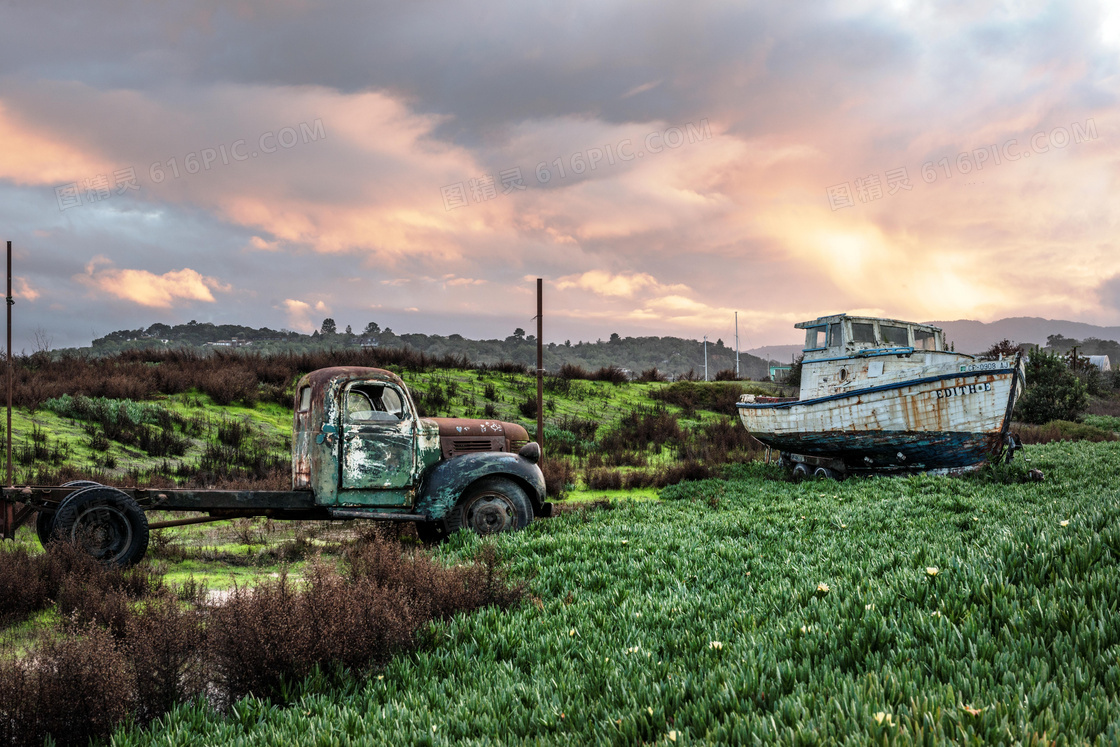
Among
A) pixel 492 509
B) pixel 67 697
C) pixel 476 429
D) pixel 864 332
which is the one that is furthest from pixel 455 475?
pixel 864 332

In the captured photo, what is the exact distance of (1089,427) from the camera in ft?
84.7

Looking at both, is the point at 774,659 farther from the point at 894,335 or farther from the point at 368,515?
the point at 894,335

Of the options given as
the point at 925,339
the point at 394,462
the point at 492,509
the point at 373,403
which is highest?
the point at 925,339

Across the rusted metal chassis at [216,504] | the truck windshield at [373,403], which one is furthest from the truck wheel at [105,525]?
the truck windshield at [373,403]

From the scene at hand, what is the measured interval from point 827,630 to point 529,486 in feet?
17.9

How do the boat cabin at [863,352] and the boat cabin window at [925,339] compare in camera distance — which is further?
the boat cabin window at [925,339]

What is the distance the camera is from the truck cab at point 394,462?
7793mm

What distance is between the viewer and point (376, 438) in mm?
7965

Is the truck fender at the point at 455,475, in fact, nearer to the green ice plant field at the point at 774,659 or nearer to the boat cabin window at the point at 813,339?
the green ice plant field at the point at 774,659

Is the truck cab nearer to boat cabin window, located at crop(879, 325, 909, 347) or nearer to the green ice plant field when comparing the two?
the green ice plant field

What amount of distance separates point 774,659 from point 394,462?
5.75m

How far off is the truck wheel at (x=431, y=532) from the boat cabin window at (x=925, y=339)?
13.5 m

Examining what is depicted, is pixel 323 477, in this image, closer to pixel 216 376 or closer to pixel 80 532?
pixel 80 532

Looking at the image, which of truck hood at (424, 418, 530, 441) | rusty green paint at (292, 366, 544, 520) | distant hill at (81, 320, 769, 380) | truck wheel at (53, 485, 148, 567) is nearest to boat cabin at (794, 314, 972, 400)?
truck hood at (424, 418, 530, 441)
